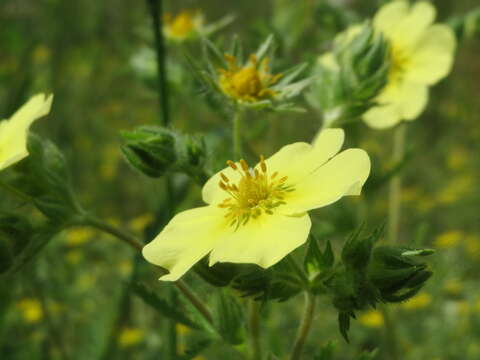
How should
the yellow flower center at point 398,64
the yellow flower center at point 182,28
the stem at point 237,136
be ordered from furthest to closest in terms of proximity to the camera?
the yellow flower center at point 182,28 < the yellow flower center at point 398,64 < the stem at point 237,136

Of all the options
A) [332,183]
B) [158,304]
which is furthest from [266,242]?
[158,304]

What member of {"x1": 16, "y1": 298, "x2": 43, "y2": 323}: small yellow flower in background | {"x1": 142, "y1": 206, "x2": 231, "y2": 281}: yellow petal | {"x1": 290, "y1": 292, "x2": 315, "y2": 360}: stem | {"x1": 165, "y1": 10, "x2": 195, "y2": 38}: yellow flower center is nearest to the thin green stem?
{"x1": 142, "y1": 206, "x2": 231, "y2": 281}: yellow petal

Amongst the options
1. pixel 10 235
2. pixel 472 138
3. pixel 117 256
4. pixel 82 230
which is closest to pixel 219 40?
pixel 10 235

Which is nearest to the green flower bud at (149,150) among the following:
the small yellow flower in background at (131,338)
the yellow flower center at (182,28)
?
the yellow flower center at (182,28)

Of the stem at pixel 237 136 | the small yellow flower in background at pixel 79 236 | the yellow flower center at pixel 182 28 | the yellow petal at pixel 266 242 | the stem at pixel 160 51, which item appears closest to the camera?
the yellow petal at pixel 266 242

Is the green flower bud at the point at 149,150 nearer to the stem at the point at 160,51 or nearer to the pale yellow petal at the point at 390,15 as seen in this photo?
the stem at the point at 160,51

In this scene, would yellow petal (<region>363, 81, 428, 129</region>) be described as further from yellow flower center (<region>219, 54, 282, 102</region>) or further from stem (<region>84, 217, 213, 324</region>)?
stem (<region>84, 217, 213, 324</region>)

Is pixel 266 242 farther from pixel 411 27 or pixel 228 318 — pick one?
pixel 411 27
